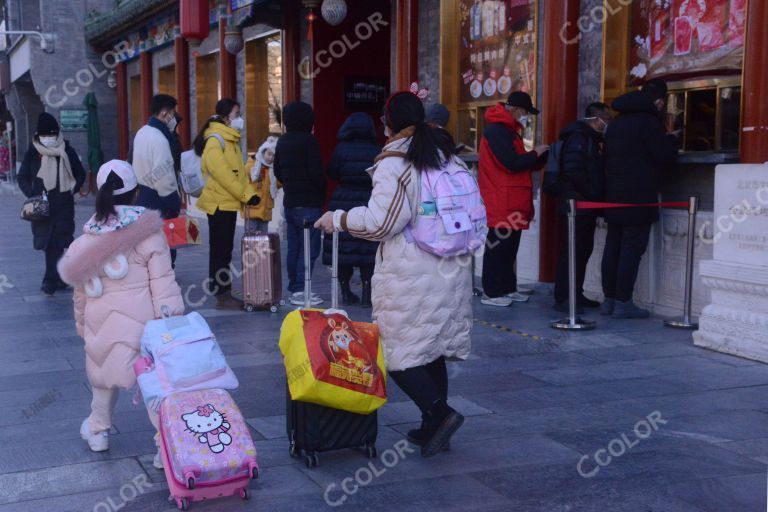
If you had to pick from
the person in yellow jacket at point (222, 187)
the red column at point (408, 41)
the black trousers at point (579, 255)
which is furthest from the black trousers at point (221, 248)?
the red column at point (408, 41)

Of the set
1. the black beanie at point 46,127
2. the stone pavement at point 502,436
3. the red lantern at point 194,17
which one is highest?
the red lantern at point 194,17

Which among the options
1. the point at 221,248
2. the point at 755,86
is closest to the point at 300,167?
the point at 221,248

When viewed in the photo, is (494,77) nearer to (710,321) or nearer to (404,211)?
(710,321)

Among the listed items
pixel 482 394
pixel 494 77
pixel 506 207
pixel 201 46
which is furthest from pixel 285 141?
pixel 201 46

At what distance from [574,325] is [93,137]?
19.4 meters

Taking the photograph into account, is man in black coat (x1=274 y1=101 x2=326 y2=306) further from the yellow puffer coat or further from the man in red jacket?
the man in red jacket

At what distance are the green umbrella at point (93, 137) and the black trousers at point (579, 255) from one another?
1766cm

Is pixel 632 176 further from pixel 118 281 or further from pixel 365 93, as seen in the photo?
pixel 365 93

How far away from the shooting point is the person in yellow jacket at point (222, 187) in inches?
330

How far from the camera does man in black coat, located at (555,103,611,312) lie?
7.93m

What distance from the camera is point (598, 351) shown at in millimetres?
6805

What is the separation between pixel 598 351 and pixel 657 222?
5.62 feet

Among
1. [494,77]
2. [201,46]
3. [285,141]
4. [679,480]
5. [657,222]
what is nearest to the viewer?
[679,480]

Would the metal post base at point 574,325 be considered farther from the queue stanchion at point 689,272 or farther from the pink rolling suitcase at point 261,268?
the pink rolling suitcase at point 261,268
